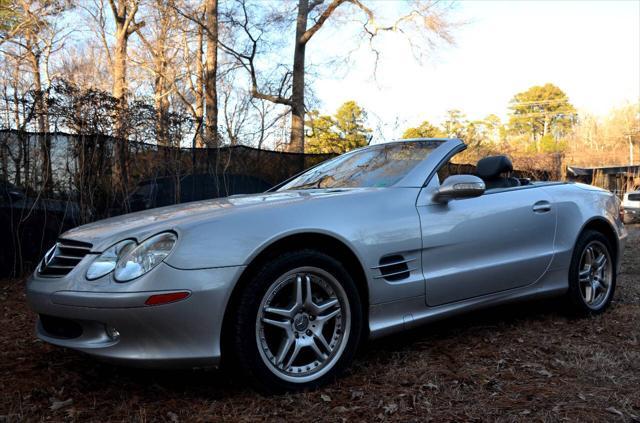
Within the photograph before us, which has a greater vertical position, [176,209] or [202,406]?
[176,209]

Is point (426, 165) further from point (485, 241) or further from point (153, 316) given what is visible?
point (153, 316)

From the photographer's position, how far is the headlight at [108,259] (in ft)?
7.83

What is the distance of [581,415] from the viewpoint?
237 cm

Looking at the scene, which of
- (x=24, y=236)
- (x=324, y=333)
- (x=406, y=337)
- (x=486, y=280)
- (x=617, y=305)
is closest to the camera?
(x=324, y=333)

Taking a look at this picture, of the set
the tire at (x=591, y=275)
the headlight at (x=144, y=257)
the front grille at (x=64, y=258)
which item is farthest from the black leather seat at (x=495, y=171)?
the front grille at (x=64, y=258)

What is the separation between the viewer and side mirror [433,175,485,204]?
311 centimetres

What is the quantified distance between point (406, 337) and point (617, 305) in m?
2.17

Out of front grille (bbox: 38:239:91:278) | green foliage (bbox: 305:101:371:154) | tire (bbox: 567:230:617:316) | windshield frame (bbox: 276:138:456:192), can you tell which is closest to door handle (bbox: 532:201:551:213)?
tire (bbox: 567:230:617:316)

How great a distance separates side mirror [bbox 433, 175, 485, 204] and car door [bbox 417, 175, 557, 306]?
0.05 metres

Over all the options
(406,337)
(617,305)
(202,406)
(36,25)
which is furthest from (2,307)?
(36,25)

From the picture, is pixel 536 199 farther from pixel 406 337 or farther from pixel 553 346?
pixel 406 337

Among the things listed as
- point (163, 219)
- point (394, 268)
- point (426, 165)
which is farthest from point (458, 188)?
point (163, 219)

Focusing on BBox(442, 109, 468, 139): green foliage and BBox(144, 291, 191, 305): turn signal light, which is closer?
BBox(144, 291, 191, 305): turn signal light

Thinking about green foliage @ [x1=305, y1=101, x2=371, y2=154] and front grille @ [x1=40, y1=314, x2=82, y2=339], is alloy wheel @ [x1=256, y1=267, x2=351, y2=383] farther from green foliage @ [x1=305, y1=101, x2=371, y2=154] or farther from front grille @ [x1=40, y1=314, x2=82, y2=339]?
green foliage @ [x1=305, y1=101, x2=371, y2=154]
